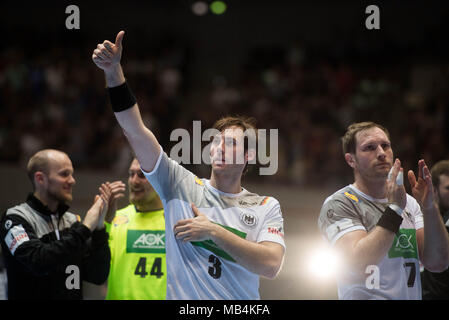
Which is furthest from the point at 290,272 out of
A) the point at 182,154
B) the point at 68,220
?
the point at 68,220

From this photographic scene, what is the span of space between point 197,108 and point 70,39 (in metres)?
4.37

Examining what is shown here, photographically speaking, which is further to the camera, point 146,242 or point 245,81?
point 245,81

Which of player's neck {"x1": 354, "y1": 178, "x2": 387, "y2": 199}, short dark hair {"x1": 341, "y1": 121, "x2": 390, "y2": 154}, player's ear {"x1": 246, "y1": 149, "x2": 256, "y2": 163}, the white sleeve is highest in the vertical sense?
short dark hair {"x1": 341, "y1": 121, "x2": 390, "y2": 154}

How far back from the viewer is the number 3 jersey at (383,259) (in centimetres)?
334

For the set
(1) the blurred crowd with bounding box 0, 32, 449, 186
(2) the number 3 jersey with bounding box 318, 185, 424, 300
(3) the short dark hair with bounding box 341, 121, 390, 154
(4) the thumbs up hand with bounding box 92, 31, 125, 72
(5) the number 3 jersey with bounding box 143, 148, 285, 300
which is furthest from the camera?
(1) the blurred crowd with bounding box 0, 32, 449, 186

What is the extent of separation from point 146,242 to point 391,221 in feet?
6.76

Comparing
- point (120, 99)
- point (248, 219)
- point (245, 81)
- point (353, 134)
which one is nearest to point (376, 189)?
point (353, 134)

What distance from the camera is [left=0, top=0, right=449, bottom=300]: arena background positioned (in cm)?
876

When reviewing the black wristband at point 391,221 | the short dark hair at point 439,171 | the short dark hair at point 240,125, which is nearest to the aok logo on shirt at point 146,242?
the short dark hair at point 240,125

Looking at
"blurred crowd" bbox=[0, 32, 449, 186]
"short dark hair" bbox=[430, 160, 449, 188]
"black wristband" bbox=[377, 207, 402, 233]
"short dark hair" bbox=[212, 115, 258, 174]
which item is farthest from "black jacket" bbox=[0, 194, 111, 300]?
"blurred crowd" bbox=[0, 32, 449, 186]

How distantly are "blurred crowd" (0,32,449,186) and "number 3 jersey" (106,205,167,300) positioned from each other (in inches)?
148

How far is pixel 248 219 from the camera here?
3.29 meters

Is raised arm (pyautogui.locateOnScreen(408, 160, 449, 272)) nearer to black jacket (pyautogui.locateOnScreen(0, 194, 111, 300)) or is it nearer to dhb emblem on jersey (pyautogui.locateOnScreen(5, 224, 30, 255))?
black jacket (pyautogui.locateOnScreen(0, 194, 111, 300))

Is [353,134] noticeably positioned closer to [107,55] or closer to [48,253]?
[107,55]
